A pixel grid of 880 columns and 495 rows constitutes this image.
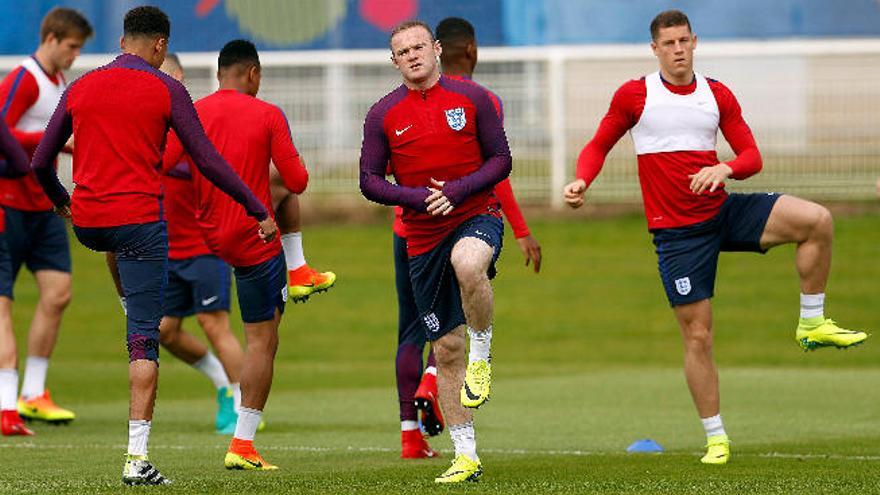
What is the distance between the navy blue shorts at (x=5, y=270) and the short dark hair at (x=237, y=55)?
3163 mm

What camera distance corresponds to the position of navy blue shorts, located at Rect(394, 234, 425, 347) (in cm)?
1145

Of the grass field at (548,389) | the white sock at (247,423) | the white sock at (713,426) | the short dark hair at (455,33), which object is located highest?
the short dark hair at (455,33)

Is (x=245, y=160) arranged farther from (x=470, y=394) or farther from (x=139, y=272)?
(x=470, y=394)

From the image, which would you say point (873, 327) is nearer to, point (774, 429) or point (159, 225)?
point (774, 429)

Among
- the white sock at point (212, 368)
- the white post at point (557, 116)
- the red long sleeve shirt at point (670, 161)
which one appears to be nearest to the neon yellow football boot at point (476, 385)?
the red long sleeve shirt at point (670, 161)

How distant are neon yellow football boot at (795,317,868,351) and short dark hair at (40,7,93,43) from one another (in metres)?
5.87

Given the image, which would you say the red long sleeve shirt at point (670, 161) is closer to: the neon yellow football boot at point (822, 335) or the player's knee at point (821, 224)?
the player's knee at point (821, 224)

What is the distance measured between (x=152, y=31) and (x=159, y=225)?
1.02 meters

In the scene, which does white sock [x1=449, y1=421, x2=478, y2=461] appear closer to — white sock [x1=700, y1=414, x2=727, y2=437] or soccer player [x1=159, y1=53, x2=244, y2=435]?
white sock [x1=700, y1=414, x2=727, y2=437]

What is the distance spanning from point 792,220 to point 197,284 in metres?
4.71

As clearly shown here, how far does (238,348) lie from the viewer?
13.4 metres

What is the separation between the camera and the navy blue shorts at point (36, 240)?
13.5 meters

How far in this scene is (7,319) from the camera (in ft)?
44.3

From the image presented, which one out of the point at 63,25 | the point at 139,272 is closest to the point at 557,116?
the point at 63,25
